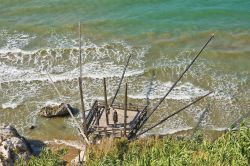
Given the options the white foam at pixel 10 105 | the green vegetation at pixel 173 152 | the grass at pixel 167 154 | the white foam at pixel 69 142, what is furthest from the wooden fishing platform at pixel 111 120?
the white foam at pixel 10 105

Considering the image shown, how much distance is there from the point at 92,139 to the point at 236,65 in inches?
464

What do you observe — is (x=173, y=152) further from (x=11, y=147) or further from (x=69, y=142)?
(x=69, y=142)

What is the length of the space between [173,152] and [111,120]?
16.0ft

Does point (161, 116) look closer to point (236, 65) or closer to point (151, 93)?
point (151, 93)

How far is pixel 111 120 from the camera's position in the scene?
69.9ft

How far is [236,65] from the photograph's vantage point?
2855cm

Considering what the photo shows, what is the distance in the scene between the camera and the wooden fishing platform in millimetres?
20156

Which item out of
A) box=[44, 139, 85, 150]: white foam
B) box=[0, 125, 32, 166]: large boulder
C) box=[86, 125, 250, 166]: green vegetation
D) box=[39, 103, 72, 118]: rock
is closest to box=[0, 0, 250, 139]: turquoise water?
box=[39, 103, 72, 118]: rock

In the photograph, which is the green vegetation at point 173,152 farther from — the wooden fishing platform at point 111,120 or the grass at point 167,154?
the wooden fishing platform at point 111,120

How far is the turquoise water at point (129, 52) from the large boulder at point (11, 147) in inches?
Result: 97.5

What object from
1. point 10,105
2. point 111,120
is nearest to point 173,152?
point 111,120

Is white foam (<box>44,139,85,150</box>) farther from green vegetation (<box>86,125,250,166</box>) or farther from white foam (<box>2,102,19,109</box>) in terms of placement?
white foam (<box>2,102,19,109</box>)

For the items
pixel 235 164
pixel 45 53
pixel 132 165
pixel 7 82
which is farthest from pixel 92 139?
pixel 45 53

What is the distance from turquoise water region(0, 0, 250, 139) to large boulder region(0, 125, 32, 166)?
8.13 ft
